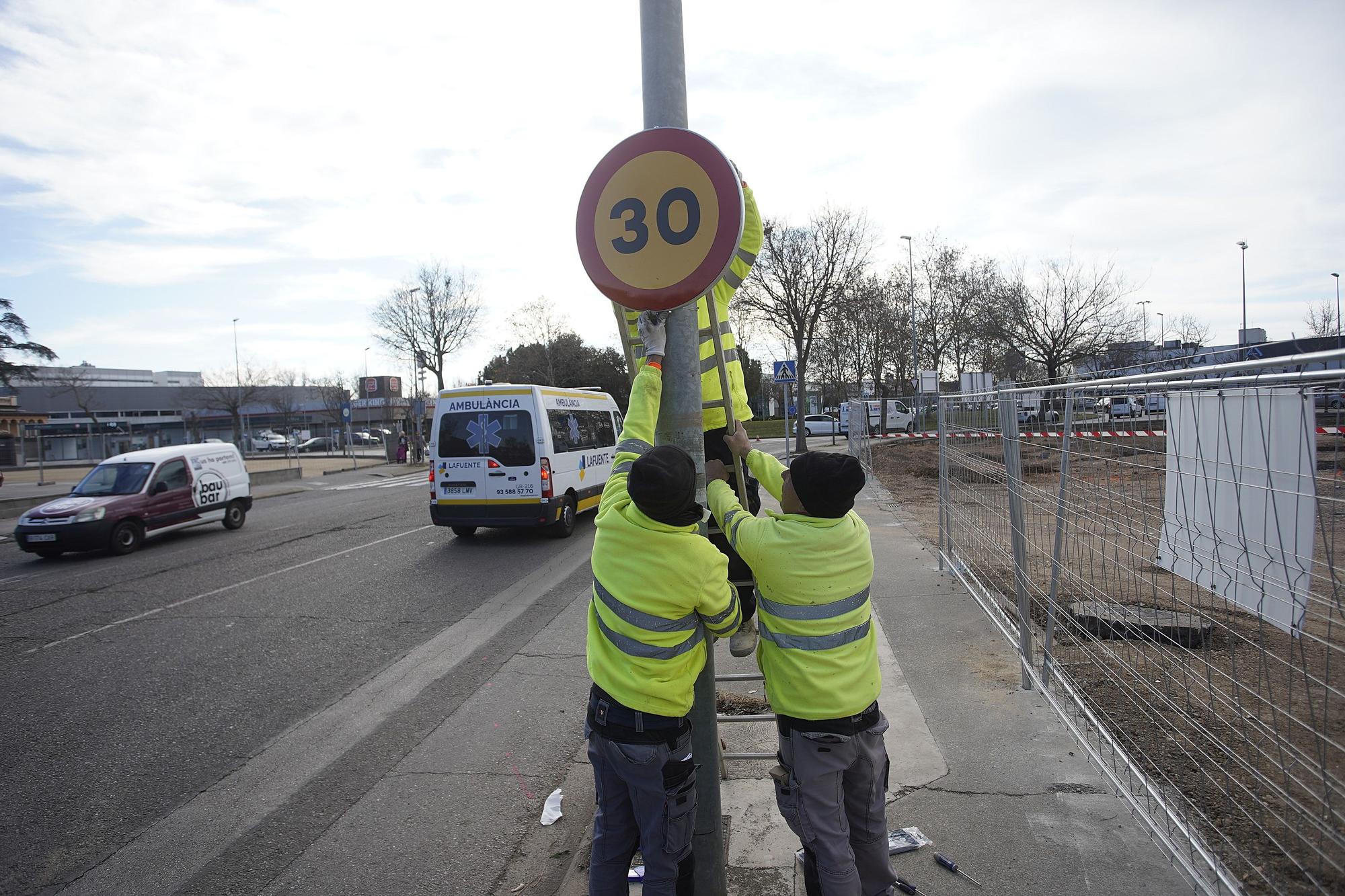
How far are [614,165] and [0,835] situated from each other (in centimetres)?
439

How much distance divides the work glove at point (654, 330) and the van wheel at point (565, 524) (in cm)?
939

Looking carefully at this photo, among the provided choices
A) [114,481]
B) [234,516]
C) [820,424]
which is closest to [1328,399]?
[114,481]

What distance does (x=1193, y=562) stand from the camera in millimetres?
2662

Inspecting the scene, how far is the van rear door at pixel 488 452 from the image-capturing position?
11.4 metres

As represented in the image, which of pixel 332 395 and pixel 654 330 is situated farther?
pixel 332 395

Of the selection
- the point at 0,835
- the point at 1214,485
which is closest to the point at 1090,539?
the point at 1214,485

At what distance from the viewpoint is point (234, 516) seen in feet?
47.0

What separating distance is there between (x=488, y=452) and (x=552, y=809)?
8.15 meters

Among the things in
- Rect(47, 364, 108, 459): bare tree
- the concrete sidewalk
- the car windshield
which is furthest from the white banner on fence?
Rect(47, 364, 108, 459): bare tree

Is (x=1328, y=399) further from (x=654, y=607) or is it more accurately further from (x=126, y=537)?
(x=126, y=537)

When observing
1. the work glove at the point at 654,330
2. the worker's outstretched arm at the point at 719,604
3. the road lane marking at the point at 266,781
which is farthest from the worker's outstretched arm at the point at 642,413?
the road lane marking at the point at 266,781

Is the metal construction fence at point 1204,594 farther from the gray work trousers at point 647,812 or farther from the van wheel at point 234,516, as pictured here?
the van wheel at point 234,516

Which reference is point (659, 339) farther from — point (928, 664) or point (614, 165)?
point (928, 664)

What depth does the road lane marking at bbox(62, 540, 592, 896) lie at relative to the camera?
340 centimetres
